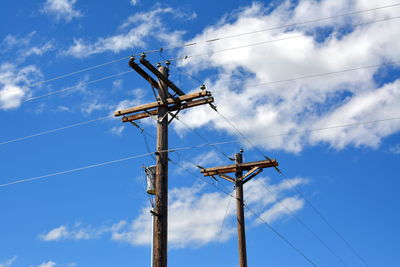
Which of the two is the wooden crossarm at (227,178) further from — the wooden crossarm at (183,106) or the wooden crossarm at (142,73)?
the wooden crossarm at (142,73)

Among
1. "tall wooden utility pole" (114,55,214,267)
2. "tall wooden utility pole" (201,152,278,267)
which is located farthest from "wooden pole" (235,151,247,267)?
"tall wooden utility pole" (114,55,214,267)

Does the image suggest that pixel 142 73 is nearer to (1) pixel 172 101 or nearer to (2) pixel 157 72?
(2) pixel 157 72

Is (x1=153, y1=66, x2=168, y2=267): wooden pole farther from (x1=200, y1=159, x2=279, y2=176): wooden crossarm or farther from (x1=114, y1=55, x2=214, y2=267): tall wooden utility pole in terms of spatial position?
(x1=200, y1=159, x2=279, y2=176): wooden crossarm

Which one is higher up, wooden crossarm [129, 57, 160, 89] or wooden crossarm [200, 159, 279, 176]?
wooden crossarm [200, 159, 279, 176]

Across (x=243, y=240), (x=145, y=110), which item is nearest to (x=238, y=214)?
(x=243, y=240)

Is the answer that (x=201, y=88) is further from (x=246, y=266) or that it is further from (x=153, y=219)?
(x=246, y=266)

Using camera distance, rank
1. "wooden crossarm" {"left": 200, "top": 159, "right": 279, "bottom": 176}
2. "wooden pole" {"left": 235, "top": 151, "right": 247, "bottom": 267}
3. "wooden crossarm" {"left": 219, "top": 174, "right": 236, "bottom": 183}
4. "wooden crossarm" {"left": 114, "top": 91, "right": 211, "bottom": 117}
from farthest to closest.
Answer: "wooden crossarm" {"left": 219, "top": 174, "right": 236, "bottom": 183} < "wooden crossarm" {"left": 200, "top": 159, "right": 279, "bottom": 176} < "wooden pole" {"left": 235, "top": 151, "right": 247, "bottom": 267} < "wooden crossarm" {"left": 114, "top": 91, "right": 211, "bottom": 117}

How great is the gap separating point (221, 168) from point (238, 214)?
1.74 metres

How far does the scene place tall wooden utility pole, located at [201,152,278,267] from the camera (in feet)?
56.3

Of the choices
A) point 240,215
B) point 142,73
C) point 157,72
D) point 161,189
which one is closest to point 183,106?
point 157,72

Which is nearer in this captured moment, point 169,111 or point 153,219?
point 153,219

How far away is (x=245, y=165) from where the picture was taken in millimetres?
17984

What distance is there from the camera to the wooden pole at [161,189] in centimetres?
1105

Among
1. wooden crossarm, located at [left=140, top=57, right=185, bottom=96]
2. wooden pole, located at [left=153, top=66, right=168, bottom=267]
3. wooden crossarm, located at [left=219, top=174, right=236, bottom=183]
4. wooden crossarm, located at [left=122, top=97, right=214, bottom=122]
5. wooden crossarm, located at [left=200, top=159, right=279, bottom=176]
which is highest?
wooden crossarm, located at [left=200, top=159, right=279, bottom=176]
